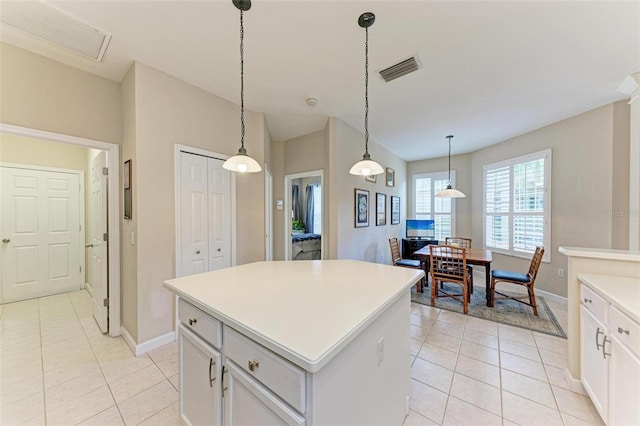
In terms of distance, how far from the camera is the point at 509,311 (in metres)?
3.18

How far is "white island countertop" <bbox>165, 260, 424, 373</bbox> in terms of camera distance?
32.9 inches

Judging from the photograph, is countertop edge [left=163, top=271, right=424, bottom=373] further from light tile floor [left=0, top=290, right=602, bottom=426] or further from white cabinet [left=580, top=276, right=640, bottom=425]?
white cabinet [left=580, top=276, right=640, bottom=425]

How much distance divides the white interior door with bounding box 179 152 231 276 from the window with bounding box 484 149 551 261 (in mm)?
4893

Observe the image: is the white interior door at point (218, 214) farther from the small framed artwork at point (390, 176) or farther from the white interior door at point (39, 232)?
the small framed artwork at point (390, 176)

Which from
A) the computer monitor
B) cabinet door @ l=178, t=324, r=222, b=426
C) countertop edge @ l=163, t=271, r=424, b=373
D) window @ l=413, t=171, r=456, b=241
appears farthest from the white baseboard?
window @ l=413, t=171, r=456, b=241

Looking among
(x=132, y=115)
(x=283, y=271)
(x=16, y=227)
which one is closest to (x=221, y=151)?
(x=132, y=115)

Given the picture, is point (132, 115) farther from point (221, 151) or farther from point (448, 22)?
point (448, 22)

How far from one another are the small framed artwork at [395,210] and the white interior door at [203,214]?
373 centimetres

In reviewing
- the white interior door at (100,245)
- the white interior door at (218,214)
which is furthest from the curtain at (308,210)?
the white interior door at (100,245)

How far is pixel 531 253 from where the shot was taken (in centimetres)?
407

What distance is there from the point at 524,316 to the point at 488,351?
1206 millimetres

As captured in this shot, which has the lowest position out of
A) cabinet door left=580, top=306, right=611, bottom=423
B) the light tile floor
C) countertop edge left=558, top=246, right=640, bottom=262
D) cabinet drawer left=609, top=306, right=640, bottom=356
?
the light tile floor

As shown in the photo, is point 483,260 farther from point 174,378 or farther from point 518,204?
point 174,378

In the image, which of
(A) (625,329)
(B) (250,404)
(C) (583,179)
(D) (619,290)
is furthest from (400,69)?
(C) (583,179)
